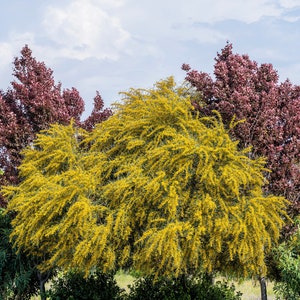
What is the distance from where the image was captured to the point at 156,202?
48.5 ft

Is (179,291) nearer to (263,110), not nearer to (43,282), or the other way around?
(43,282)

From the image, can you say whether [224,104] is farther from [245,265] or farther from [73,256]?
[73,256]

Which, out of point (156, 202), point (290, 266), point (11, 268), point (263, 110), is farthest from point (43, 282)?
point (263, 110)

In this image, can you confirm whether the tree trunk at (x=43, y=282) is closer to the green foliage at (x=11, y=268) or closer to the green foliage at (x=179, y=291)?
the green foliage at (x=11, y=268)

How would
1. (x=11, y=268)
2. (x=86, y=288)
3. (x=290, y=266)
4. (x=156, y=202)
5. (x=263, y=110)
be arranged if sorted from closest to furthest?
(x=156, y=202)
(x=290, y=266)
(x=263, y=110)
(x=86, y=288)
(x=11, y=268)

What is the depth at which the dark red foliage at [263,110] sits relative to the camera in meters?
17.2

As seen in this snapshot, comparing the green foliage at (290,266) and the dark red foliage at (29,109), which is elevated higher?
the dark red foliage at (29,109)

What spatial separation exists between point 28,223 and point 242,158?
21.0ft

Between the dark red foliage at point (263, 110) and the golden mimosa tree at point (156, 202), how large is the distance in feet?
3.31

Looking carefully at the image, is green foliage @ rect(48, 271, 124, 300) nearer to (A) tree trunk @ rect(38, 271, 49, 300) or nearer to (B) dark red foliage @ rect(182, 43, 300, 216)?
(A) tree trunk @ rect(38, 271, 49, 300)

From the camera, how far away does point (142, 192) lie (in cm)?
1473

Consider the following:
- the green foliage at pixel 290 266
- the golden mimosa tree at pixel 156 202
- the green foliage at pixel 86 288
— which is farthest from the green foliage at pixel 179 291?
the green foliage at pixel 290 266

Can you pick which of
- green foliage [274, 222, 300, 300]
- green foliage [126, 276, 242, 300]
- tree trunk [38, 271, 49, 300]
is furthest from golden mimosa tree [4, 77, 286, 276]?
tree trunk [38, 271, 49, 300]

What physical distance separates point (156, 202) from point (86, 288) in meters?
5.39
